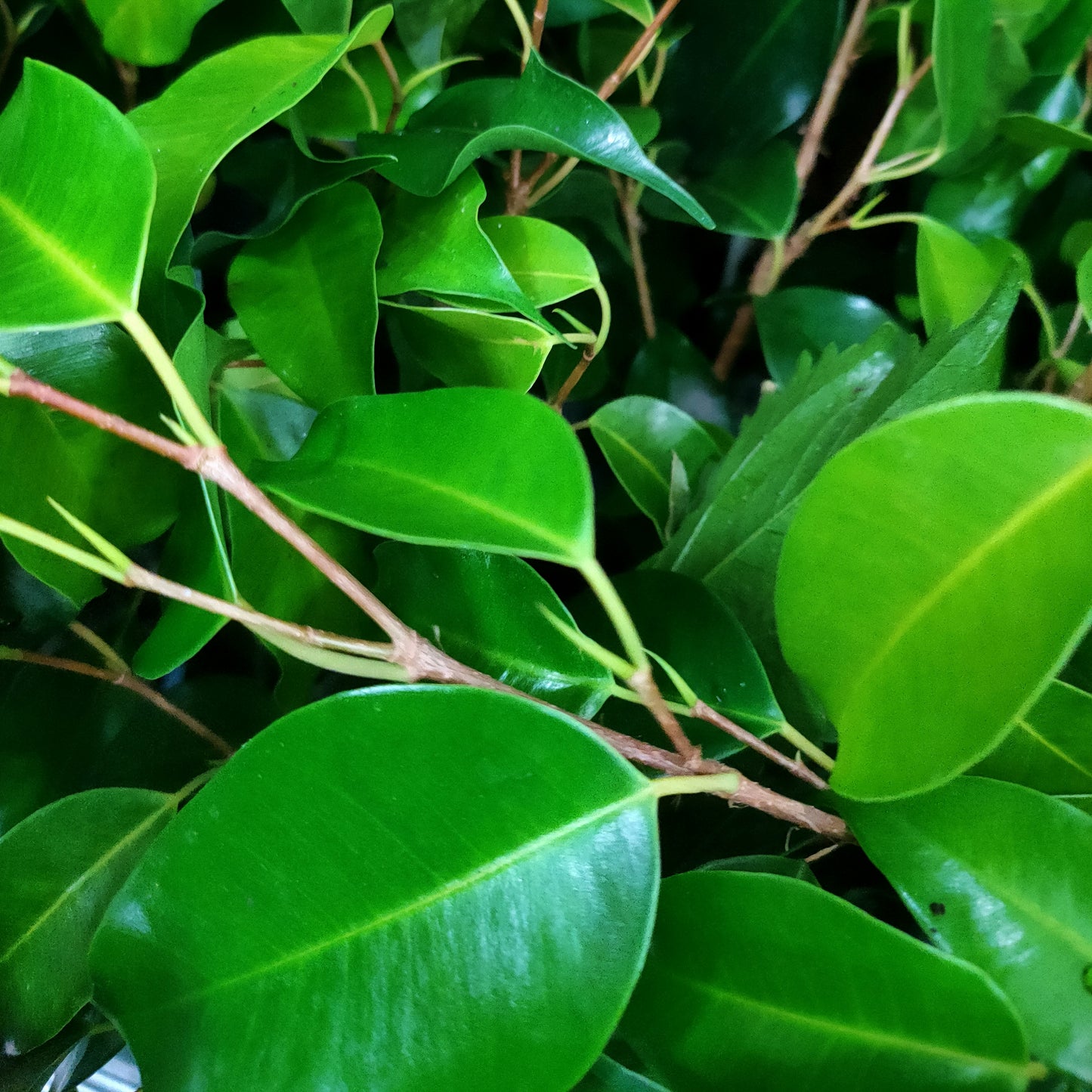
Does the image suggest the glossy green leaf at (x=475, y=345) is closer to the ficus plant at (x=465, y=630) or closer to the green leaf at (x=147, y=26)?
the ficus plant at (x=465, y=630)

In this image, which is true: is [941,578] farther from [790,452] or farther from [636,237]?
[636,237]

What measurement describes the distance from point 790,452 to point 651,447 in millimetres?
103

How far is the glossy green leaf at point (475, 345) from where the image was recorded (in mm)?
381

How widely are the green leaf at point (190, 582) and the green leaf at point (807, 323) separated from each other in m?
0.42

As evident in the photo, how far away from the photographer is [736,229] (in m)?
0.57

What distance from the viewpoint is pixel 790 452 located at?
437 mm

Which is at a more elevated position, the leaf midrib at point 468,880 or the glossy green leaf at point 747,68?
the glossy green leaf at point 747,68

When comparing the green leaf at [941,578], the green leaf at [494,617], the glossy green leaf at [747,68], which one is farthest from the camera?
the glossy green leaf at [747,68]

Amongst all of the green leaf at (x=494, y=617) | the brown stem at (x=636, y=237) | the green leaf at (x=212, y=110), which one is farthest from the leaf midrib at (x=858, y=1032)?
the brown stem at (x=636, y=237)

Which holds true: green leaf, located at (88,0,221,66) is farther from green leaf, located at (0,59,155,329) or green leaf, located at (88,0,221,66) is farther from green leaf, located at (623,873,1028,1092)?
green leaf, located at (623,873,1028,1092)

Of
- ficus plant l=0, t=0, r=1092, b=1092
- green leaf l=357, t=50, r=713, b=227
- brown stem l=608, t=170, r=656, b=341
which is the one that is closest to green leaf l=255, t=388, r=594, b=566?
ficus plant l=0, t=0, r=1092, b=1092

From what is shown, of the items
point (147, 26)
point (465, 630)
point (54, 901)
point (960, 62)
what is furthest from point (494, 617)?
point (960, 62)

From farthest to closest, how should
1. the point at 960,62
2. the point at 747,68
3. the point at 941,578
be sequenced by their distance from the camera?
1. the point at 747,68
2. the point at 960,62
3. the point at 941,578

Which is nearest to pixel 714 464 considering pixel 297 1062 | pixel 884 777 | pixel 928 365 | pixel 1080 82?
pixel 928 365
